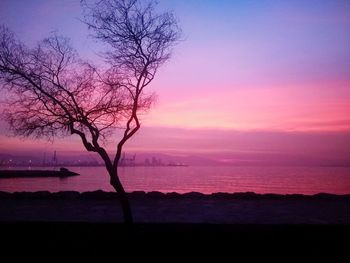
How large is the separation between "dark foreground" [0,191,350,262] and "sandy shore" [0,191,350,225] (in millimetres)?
36

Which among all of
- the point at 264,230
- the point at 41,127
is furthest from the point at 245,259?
the point at 41,127

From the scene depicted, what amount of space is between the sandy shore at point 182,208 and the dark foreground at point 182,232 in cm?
4

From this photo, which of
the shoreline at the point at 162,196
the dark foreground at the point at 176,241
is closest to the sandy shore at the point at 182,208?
the shoreline at the point at 162,196

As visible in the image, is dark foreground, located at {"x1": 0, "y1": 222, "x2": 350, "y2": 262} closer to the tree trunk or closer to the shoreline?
the tree trunk

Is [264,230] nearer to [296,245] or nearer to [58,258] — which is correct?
[296,245]

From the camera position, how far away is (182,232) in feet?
31.3

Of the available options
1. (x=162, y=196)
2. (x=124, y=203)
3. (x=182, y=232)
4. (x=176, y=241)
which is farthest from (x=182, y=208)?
(x=176, y=241)

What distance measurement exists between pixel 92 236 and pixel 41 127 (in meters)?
3.30

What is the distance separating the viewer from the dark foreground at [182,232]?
804 centimetres

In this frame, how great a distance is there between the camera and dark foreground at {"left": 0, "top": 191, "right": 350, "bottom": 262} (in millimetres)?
8039

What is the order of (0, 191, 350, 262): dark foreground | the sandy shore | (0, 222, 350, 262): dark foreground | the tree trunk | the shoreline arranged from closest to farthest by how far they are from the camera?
1. (0, 222, 350, 262): dark foreground
2. (0, 191, 350, 262): dark foreground
3. the tree trunk
4. the sandy shore
5. the shoreline

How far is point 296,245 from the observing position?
836 cm

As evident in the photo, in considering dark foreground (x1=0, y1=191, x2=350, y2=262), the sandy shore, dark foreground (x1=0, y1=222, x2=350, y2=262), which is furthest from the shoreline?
dark foreground (x1=0, y1=222, x2=350, y2=262)

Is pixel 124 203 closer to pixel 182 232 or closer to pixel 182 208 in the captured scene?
pixel 182 232
